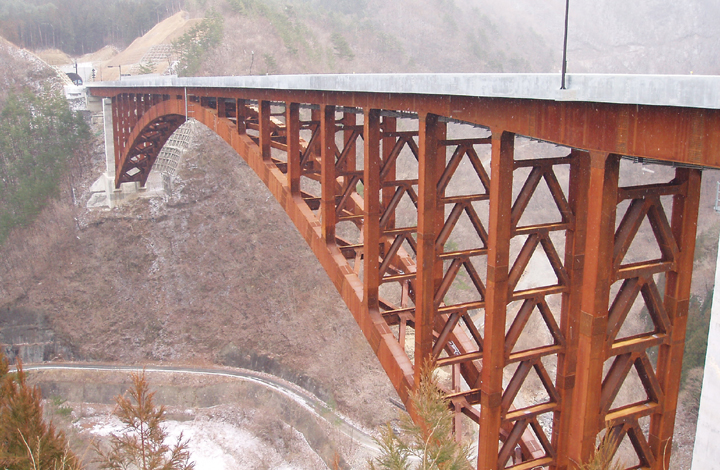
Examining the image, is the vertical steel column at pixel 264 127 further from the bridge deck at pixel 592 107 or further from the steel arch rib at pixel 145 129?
the steel arch rib at pixel 145 129

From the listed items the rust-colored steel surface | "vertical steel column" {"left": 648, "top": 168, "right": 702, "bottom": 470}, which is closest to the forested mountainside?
the rust-colored steel surface

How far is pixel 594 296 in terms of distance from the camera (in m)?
4.89

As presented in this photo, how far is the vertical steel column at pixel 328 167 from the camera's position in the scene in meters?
10.8

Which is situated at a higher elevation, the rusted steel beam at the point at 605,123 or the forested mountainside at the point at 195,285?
the rusted steel beam at the point at 605,123

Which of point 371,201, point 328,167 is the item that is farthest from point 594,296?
point 328,167

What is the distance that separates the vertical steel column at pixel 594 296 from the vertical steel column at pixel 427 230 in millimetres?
2869

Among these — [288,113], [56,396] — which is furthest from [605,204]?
[56,396]

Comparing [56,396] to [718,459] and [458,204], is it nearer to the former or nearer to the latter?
[458,204]

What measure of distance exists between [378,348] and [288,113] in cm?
569

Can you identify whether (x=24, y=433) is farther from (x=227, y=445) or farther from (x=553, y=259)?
(x=227, y=445)

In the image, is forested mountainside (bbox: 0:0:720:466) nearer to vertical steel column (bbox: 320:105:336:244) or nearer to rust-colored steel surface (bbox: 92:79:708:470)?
vertical steel column (bbox: 320:105:336:244)

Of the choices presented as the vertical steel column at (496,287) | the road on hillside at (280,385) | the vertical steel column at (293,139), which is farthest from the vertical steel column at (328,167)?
the road on hillside at (280,385)

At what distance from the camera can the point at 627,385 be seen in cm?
2812

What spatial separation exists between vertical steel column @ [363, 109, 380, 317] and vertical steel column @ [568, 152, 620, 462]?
4.62 m
